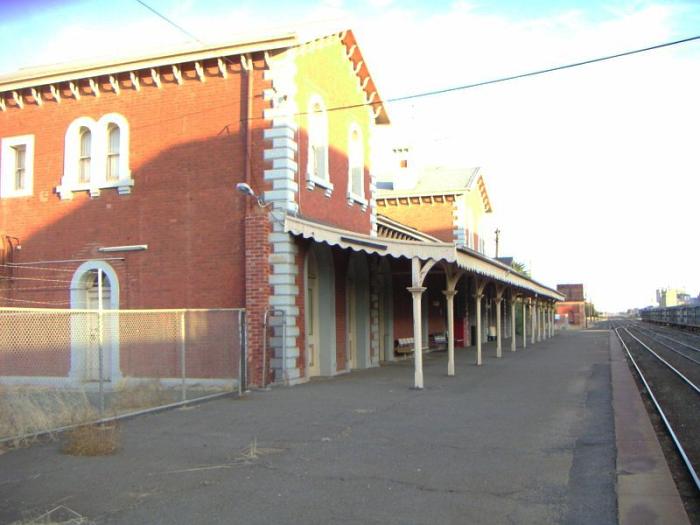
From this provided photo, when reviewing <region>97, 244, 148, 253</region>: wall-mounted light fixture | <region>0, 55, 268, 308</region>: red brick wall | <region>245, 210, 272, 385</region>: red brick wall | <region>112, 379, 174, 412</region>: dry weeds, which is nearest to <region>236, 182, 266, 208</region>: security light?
<region>245, 210, 272, 385</region>: red brick wall

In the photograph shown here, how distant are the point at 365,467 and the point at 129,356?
31.9ft

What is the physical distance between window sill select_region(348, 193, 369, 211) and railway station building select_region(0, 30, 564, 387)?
0.27 ft

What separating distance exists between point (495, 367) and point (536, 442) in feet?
38.3

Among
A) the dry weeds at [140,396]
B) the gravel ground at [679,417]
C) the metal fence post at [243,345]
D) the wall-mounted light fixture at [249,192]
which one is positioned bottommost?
the gravel ground at [679,417]

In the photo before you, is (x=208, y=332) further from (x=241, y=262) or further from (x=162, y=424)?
(x=162, y=424)

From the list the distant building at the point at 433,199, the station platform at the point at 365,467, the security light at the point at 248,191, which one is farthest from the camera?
the distant building at the point at 433,199

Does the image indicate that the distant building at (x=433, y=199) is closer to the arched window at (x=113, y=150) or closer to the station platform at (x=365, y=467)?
the arched window at (x=113, y=150)

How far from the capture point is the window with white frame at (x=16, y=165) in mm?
17203

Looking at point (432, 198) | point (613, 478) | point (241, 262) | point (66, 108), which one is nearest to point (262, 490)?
point (613, 478)

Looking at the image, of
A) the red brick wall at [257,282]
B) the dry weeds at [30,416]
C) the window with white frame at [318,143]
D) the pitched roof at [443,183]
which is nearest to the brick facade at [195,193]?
the red brick wall at [257,282]

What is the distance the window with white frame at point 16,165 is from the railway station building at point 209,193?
36 millimetres

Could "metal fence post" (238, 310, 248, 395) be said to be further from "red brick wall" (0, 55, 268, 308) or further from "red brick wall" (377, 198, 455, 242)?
"red brick wall" (377, 198, 455, 242)

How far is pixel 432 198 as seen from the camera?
3219 cm

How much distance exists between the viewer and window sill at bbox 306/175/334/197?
616 inches
